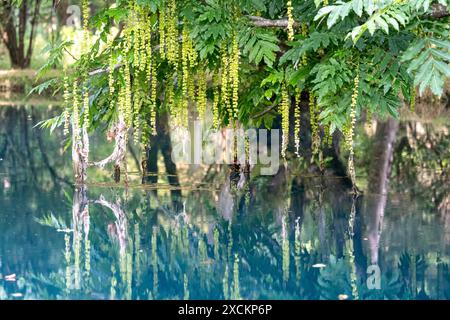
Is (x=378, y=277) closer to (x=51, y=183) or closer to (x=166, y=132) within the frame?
(x=51, y=183)

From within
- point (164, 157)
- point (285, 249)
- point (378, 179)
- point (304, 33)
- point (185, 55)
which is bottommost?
point (285, 249)

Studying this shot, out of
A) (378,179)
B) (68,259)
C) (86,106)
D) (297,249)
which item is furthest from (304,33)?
(378,179)

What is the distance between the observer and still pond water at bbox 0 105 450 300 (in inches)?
291

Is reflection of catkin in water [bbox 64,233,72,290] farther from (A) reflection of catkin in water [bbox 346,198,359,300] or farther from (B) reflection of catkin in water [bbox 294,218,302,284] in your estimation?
(A) reflection of catkin in water [bbox 346,198,359,300]

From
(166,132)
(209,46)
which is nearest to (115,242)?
(209,46)

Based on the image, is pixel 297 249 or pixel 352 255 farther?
pixel 297 249

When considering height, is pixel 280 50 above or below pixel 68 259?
above

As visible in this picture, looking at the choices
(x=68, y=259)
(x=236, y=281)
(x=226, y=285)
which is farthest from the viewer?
(x=68, y=259)

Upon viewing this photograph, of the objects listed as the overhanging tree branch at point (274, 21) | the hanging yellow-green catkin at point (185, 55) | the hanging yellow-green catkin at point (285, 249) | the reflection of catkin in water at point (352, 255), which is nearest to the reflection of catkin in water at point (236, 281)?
the hanging yellow-green catkin at point (285, 249)

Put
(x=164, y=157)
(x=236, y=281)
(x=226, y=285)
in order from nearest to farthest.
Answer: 1. (x=226, y=285)
2. (x=236, y=281)
3. (x=164, y=157)

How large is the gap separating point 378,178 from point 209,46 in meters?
4.75

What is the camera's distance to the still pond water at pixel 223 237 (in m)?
7.38

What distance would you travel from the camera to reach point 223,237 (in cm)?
922

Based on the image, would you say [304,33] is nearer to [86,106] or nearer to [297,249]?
[297,249]
